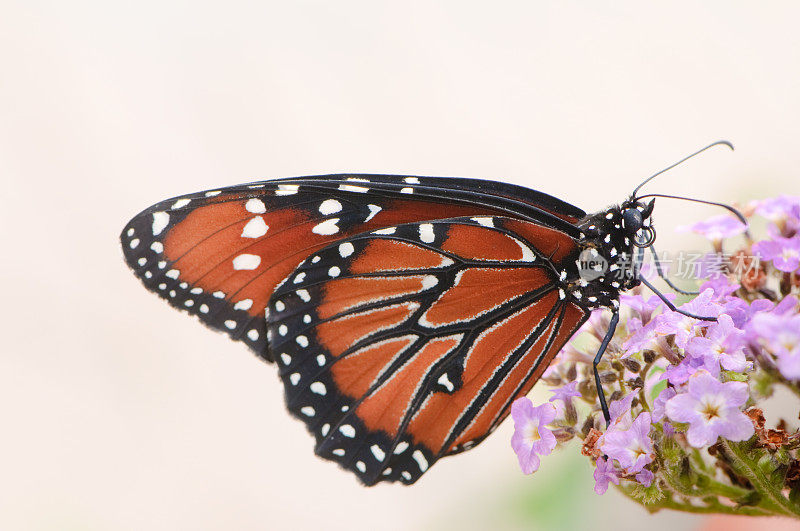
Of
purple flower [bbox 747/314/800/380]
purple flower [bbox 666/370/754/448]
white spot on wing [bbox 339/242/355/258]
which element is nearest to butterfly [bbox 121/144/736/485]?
white spot on wing [bbox 339/242/355/258]

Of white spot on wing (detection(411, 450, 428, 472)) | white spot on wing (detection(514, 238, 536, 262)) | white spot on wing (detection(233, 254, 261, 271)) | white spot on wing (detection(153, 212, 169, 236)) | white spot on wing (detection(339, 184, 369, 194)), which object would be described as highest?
white spot on wing (detection(153, 212, 169, 236))

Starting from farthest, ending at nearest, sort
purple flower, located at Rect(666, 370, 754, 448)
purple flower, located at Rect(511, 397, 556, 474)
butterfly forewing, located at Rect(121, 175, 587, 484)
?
butterfly forewing, located at Rect(121, 175, 587, 484) < purple flower, located at Rect(511, 397, 556, 474) < purple flower, located at Rect(666, 370, 754, 448)

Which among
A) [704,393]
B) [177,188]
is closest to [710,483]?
[704,393]

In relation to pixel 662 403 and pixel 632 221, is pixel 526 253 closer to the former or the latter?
pixel 632 221

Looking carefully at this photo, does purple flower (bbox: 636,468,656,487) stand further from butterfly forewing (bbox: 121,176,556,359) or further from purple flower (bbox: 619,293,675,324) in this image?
butterfly forewing (bbox: 121,176,556,359)

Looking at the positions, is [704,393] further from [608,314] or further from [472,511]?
[472,511]

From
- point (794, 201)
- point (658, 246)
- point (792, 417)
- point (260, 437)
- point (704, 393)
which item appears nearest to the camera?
point (704, 393)
